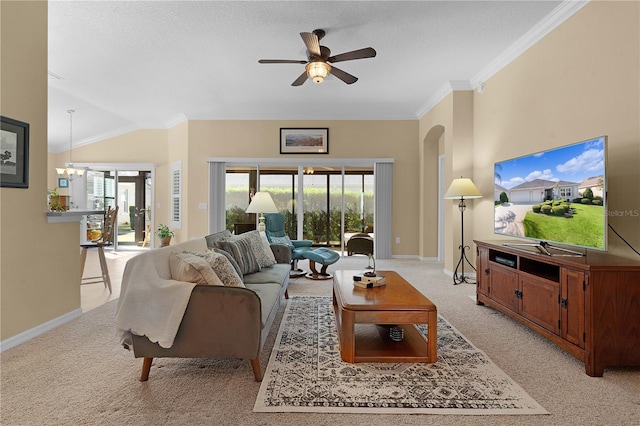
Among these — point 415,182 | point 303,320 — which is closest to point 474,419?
point 303,320

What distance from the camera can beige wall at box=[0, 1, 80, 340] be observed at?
2.62 m

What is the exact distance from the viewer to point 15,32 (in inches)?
107

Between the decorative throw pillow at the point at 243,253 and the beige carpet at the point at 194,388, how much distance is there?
26.4 inches

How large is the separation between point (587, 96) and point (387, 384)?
10.1ft

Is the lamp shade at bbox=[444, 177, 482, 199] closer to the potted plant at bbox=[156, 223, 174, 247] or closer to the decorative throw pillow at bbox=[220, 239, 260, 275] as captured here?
the decorative throw pillow at bbox=[220, 239, 260, 275]

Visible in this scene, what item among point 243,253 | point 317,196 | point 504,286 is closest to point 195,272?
point 243,253

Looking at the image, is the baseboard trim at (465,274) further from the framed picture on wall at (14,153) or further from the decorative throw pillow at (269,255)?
the framed picture on wall at (14,153)

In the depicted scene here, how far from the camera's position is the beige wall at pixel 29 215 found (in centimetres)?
262

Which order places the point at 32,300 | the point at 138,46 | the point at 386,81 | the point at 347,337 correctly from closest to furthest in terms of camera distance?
the point at 347,337 → the point at 32,300 → the point at 138,46 → the point at 386,81

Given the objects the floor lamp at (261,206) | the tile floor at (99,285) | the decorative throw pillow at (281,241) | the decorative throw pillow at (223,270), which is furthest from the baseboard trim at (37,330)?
the decorative throw pillow at (281,241)

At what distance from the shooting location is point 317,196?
7215 millimetres

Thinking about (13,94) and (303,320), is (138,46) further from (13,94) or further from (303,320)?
(303,320)

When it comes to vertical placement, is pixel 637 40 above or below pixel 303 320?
above

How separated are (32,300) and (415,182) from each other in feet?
20.4
